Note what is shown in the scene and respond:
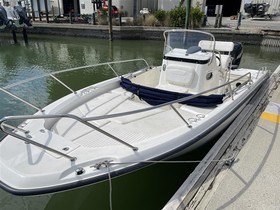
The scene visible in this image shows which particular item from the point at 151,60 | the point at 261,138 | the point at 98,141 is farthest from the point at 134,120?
the point at 151,60

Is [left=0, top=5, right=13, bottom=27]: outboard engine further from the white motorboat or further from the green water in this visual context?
the white motorboat

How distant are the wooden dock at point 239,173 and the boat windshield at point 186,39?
1.47 metres

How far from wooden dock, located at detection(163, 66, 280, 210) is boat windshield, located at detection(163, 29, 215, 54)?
1.47m

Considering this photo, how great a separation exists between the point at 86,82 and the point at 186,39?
4.05m

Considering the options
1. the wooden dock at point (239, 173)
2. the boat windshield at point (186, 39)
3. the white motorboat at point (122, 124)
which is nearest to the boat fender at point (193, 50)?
the white motorboat at point (122, 124)

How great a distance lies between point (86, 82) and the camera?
7582 mm

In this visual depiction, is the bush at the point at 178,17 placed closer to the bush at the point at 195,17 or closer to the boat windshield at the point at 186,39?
the bush at the point at 195,17

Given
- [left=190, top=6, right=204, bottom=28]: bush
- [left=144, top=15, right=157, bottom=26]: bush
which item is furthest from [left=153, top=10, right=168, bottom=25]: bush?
[left=190, top=6, right=204, bottom=28]: bush

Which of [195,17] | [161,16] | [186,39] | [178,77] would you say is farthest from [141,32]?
[178,77]

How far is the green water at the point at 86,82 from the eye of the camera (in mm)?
2949

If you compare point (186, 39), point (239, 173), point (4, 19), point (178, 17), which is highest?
point (178, 17)

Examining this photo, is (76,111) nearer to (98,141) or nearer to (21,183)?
(98,141)

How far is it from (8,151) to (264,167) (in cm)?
266

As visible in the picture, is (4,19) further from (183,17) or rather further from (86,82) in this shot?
(86,82)
